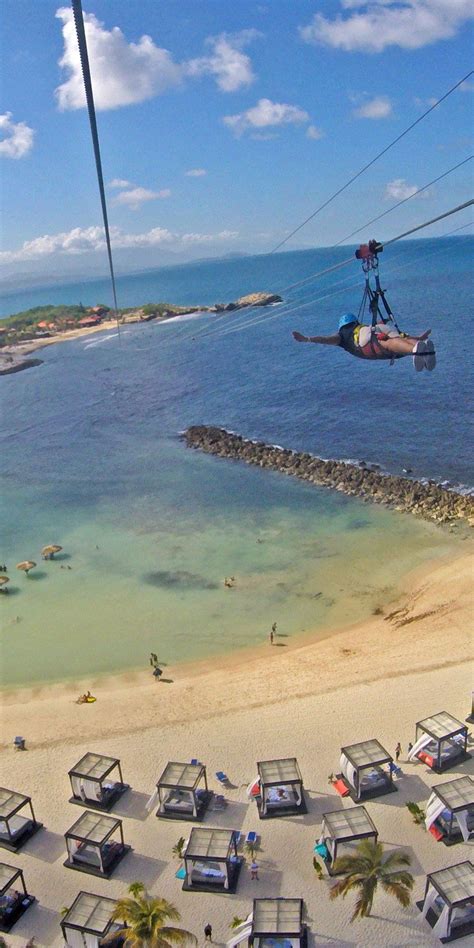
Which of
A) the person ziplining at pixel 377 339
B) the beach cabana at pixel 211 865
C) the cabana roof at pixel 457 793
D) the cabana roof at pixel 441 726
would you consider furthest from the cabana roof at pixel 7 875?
the person ziplining at pixel 377 339

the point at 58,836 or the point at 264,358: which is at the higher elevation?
the point at 264,358

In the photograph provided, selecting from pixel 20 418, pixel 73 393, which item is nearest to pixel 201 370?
pixel 73 393

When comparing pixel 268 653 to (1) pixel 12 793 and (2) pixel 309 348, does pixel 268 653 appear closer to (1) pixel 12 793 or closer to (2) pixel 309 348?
(1) pixel 12 793

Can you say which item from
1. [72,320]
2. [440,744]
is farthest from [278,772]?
[72,320]

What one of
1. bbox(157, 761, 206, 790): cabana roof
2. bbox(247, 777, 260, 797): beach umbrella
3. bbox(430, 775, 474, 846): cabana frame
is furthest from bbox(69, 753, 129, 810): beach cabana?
bbox(430, 775, 474, 846): cabana frame

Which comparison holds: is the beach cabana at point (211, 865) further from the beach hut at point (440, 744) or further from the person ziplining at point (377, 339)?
the person ziplining at point (377, 339)

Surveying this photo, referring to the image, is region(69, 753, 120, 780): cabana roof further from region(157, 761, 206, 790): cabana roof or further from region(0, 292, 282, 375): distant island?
region(0, 292, 282, 375): distant island
